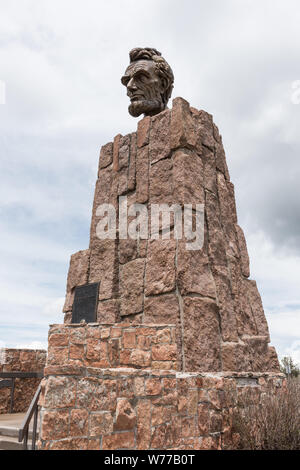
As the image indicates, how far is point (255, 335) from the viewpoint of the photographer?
6289mm

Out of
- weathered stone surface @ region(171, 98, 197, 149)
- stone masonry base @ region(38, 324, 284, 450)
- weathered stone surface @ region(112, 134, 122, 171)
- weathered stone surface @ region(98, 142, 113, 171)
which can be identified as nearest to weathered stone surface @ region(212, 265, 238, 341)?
stone masonry base @ region(38, 324, 284, 450)

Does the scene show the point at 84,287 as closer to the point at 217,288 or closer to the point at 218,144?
the point at 217,288

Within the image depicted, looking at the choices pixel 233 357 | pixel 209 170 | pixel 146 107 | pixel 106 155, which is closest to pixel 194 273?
pixel 233 357

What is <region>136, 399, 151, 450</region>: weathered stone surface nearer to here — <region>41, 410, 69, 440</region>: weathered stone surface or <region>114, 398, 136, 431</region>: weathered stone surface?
<region>114, 398, 136, 431</region>: weathered stone surface

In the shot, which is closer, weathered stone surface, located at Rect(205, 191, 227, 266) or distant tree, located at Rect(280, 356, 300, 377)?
weathered stone surface, located at Rect(205, 191, 227, 266)

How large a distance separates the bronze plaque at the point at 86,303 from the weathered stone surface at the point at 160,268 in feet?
3.86

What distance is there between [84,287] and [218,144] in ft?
10.4

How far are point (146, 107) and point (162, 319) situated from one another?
382 centimetres

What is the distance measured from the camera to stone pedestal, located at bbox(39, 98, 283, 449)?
136 inches

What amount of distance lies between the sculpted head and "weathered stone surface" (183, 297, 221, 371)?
3732mm

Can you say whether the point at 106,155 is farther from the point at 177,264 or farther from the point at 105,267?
the point at 177,264
